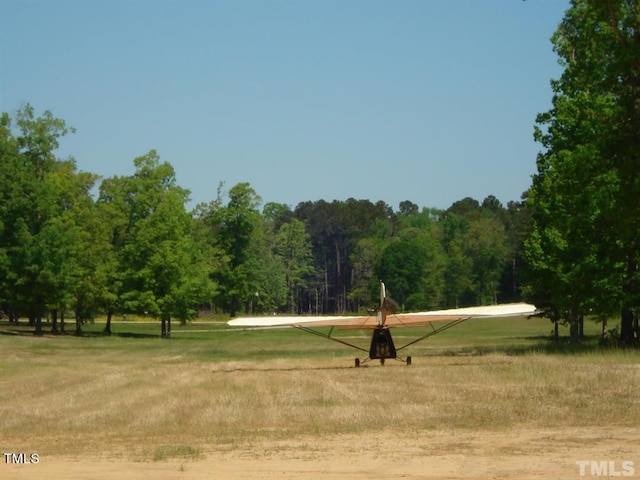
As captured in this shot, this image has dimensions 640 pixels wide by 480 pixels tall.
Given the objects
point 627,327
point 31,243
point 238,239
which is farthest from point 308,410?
point 238,239

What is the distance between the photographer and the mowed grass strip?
17.4 meters

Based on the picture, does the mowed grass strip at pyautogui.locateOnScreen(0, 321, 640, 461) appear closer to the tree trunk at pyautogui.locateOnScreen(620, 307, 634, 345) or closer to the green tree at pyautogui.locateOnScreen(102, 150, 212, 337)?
the tree trunk at pyautogui.locateOnScreen(620, 307, 634, 345)

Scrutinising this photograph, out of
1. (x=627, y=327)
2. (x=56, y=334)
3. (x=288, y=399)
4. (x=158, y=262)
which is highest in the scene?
(x=158, y=262)

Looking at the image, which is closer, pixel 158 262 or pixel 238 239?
pixel 158 262

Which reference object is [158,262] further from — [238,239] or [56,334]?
[238,239]

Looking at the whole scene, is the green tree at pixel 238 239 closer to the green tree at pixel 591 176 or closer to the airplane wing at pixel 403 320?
the green tree at pixel 591 176

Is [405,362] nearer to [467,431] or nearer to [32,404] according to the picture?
[32,404]

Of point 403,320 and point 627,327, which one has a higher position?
point 403,320

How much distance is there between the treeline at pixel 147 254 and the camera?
194ft

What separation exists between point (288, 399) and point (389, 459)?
29.2 ft

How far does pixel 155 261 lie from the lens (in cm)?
6512

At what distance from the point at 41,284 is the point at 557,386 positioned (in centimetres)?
4173

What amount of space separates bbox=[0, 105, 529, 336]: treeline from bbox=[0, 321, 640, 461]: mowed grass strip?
77.1 feet

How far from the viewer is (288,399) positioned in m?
22.4
